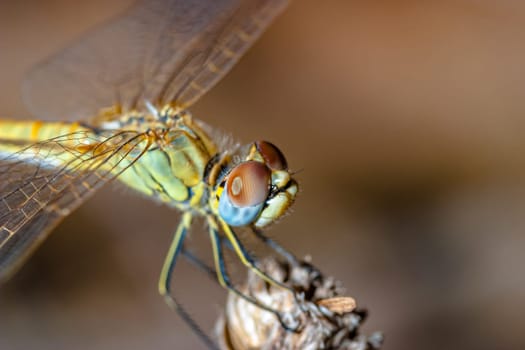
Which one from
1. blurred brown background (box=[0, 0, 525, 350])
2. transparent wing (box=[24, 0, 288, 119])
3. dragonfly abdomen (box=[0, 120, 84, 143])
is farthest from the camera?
blurred brown background (box=[0, 0, 525, 350])

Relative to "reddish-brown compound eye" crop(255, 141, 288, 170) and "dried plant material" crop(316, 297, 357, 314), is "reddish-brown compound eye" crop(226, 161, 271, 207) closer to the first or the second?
"reddish-brown compound eye" crop(255, 141, 288, 170)

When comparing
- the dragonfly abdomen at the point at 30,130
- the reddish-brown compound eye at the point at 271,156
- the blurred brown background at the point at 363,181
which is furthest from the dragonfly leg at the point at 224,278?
the blurred brown background at the point at 363,181

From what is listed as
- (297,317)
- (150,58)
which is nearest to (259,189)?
(297,317)

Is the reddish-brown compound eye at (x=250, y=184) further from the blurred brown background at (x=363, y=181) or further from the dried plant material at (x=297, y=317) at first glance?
the blurred brown background at (x=363, y=181)

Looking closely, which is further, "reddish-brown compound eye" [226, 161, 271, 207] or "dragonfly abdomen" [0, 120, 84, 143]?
"dragonfly abdomen" [0, 120, 84, 143]

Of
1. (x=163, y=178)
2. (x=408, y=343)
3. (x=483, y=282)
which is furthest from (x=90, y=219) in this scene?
(x=483, y=282)

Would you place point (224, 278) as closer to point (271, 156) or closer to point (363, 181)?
point (271, 156)

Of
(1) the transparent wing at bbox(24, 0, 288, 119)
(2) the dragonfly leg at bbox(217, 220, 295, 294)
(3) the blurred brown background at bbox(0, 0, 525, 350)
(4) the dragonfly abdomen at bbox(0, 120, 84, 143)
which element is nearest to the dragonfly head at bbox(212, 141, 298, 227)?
(2) the dragonfly leg at bbox(217, 220, 295, 294)
